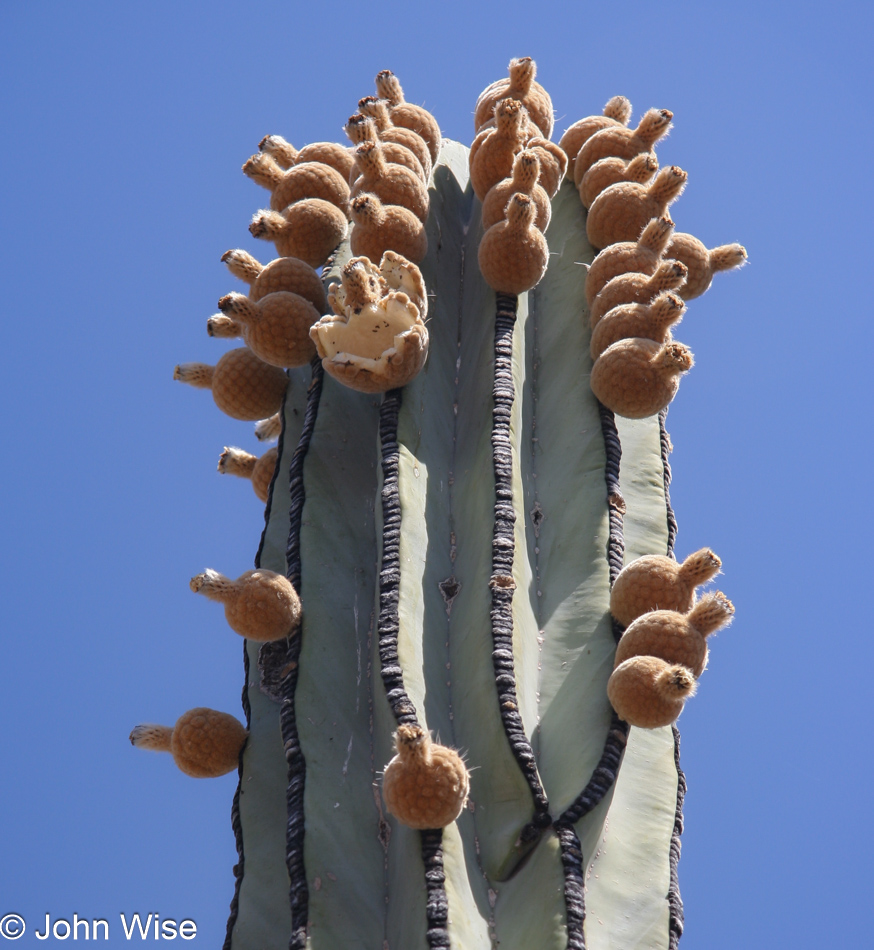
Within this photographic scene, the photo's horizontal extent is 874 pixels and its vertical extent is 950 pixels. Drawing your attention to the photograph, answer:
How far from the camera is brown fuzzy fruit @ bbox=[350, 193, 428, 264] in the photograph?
3.65m

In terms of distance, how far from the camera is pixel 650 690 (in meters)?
2.77

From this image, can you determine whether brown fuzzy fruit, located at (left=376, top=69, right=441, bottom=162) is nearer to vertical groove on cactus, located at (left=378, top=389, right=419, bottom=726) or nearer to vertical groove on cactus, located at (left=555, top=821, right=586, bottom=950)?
vertical groove on cactus, located at (left=378, top=389, right=419, bottom=726)

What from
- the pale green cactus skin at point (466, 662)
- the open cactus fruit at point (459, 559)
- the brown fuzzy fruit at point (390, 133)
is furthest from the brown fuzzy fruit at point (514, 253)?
the brown fuzzy fruit at point (390, 133)

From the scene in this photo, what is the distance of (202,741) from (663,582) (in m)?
1.42

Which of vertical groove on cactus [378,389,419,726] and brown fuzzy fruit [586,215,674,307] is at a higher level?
brown fuzzy fruit [586,215,674,307]

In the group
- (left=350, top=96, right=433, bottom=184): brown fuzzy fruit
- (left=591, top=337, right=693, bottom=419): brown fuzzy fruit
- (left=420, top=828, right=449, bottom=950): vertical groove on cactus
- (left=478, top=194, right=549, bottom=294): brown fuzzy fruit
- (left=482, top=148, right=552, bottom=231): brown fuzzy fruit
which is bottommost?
(left=420, top=828, right=449, bottom=950): vertical groove on cactus

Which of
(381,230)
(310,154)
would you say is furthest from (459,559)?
(310,154)

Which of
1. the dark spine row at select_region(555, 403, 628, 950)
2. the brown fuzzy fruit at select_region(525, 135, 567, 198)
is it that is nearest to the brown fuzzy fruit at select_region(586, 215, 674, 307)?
the brown fuzzy fruit at select_region(525, 135, 567, 198)

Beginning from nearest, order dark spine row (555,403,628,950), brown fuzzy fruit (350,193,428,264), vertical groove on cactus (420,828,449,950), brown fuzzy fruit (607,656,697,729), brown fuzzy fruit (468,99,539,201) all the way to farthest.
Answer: vertical groove on cactus (420,828,449,950)
dark spine row (555,403,628,950)
brown fuzzy fruit (607,656,697,729)
brown fuzzy fruit (350,193,428,264)
brown fuzzy fruit (468,99,539,201)

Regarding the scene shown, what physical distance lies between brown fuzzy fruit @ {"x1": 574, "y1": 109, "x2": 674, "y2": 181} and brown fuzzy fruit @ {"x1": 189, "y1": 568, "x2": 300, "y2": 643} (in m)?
2.27

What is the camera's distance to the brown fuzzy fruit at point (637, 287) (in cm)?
353

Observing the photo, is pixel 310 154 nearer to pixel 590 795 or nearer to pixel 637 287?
pixel 637 287

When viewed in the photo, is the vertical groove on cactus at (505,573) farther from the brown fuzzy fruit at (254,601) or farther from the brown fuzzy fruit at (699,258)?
the brown fuzzy fruit at (699,258)

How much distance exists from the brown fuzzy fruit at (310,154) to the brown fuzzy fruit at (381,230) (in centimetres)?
60
